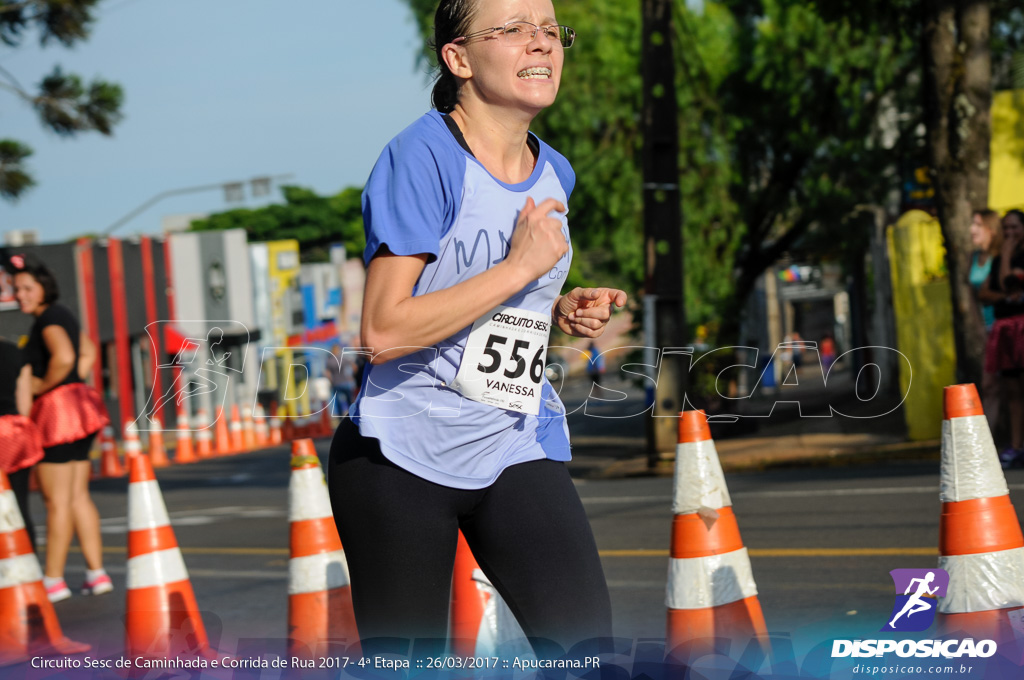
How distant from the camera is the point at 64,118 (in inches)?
717

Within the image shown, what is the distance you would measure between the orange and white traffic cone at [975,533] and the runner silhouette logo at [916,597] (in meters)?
0.03

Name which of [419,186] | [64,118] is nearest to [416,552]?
[419,186]

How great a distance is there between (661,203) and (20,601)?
31.0 feet

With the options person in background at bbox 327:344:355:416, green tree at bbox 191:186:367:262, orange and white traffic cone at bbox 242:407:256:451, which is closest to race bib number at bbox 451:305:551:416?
person in background at bbox 327:344:355:416

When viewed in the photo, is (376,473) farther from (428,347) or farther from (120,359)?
(120,359)

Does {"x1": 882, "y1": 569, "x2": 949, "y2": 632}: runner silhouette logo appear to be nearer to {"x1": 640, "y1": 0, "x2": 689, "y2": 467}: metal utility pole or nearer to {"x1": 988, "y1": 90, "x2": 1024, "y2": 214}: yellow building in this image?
{"x1": 640, "y1": 0, "x2": 689, "y2": 467}: metal utility pole

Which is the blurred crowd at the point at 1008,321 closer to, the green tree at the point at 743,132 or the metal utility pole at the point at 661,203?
the metal utility pole at the point at 661,203

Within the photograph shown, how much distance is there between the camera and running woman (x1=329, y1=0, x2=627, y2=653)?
8.19 feet

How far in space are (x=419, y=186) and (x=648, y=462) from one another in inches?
435

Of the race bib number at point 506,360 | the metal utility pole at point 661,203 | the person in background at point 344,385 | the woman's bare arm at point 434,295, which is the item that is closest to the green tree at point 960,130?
the metal utility pole at point 661,203

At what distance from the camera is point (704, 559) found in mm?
3629

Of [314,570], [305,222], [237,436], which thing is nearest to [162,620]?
[314,570]

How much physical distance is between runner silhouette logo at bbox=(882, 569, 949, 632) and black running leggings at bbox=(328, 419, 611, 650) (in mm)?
918

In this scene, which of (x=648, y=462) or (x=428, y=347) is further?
(x=648, y=462)
